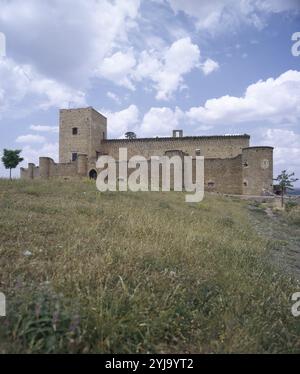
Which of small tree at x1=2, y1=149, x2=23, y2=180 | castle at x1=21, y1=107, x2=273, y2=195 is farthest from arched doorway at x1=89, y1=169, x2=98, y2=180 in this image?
small tree at x1=2, y1=149, x2=23, y2=180

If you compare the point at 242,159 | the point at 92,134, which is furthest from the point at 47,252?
the point at 92,134

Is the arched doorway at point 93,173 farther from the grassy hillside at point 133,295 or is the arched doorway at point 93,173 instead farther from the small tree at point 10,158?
the grassy hillside at point 133,295

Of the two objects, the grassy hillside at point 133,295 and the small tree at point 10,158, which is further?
the small tree at point 10,158

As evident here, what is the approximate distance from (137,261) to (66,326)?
1497 mm

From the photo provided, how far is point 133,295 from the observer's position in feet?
8.45

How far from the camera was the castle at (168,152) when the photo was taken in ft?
92.7

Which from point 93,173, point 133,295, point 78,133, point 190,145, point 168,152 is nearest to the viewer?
point 133,295

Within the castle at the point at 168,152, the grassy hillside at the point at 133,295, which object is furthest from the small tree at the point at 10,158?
the grassy hillside at the point at 133,295

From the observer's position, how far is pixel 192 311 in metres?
2.68

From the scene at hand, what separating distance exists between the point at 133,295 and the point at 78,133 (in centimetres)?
3548

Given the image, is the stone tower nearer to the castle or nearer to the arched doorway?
the castle

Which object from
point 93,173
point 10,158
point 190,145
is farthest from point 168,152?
point 10,158

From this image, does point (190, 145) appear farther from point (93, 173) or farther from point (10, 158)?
point (10, 158)

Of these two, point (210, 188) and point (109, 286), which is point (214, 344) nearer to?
point (109, 286)
